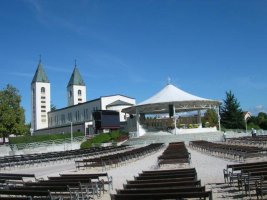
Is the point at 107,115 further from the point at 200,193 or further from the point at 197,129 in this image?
the point at 200,193

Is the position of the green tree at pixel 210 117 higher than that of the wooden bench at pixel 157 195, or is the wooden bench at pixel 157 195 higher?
the green tree at pixel 210 117

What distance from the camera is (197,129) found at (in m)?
58.1

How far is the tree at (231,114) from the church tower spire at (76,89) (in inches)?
2415

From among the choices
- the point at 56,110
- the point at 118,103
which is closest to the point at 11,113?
the point at 118,103

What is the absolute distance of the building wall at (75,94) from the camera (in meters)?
131

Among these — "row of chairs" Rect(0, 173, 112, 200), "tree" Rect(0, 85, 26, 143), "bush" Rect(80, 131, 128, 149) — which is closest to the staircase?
"bush" Rect(80, 131, 128, 149)

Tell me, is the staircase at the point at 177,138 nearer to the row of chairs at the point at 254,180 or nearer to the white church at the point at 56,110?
the row of chairs at the point at 254,180

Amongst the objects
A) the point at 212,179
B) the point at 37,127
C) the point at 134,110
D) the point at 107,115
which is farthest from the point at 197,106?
→ the point at 37,127

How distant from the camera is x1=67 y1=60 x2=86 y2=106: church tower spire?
131387mm

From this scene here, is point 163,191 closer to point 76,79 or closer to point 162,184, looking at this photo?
point 162,184

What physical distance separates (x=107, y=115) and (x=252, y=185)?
63.1m

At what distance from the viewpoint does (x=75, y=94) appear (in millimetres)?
131375

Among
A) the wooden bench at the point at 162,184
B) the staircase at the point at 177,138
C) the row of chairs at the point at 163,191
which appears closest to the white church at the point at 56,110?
the staircase at the point at 177,138

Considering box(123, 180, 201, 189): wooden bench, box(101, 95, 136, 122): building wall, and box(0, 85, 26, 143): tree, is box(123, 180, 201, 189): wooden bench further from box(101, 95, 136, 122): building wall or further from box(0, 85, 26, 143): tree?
box(101, 95, 136, 122): building wall
